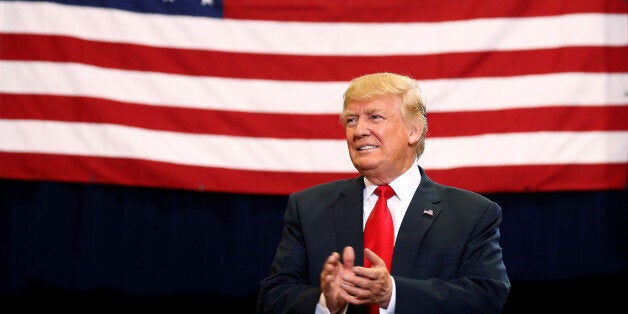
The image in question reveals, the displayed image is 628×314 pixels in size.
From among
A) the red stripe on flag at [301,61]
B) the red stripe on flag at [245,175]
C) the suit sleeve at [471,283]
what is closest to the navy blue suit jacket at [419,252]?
the suit sleeve at [471,283]

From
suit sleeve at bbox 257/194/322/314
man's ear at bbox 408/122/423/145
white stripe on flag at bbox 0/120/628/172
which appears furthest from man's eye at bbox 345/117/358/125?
white stripe on flag at bbox 0/120/628/172

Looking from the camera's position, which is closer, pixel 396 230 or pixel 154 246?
pixel 396 230

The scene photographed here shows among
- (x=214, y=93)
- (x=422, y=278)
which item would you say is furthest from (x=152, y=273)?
(x=422, y=278)

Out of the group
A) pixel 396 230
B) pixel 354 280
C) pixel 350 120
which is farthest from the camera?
A: pixel 350 120

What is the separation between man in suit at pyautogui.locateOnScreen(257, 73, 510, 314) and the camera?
2.11 metres

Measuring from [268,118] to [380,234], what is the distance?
4.73 ft

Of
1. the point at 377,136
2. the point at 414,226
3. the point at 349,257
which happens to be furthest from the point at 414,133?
the point at 349,257

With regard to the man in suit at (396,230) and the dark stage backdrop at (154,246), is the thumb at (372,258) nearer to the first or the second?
the man in suit at (396,230)

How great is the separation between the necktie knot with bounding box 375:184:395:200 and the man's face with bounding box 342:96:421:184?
28 mm

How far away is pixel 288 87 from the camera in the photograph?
142 inches

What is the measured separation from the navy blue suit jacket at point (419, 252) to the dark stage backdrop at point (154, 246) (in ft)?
4.42

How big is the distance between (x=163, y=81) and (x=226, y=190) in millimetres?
532

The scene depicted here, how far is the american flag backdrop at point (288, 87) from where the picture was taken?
3.52m

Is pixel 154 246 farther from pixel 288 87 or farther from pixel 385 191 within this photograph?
pixel 385 191
